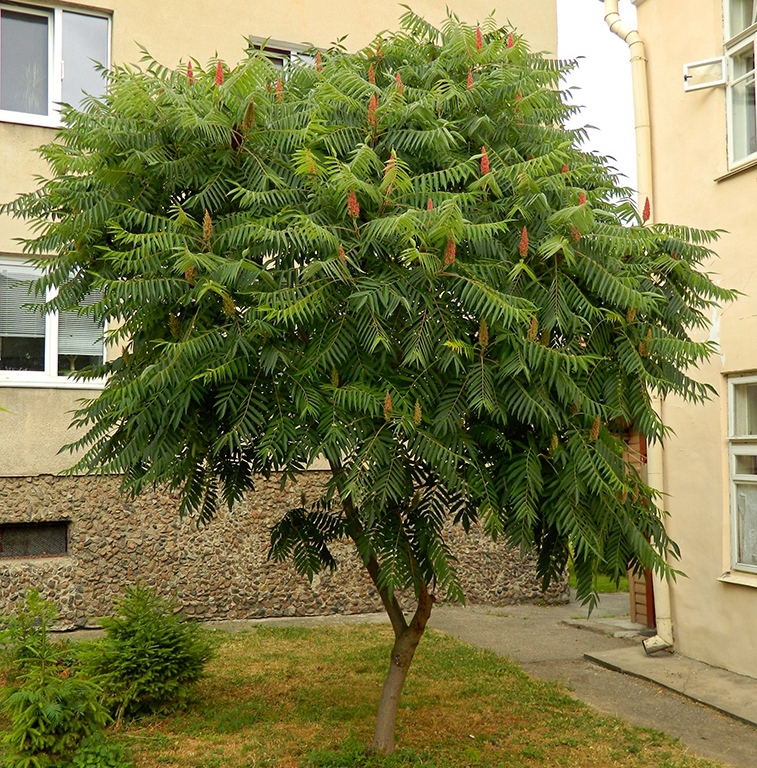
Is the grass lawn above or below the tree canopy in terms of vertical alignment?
below

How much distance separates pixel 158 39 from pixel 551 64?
25.2 feet

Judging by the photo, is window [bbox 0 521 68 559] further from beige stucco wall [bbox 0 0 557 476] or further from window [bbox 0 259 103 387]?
window [bbox 0 259 103 387]

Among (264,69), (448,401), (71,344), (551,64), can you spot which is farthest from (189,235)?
(71,344)

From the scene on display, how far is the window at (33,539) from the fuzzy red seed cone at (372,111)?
8.20m

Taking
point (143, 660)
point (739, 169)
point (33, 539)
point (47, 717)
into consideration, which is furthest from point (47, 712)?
point (739, 169)

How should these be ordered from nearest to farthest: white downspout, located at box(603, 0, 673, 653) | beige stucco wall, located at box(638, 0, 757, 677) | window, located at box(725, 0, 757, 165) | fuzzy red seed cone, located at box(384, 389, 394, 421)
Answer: fuzzy red seed cone, located at box(384, 389, 394, 421), beige stucco wall, located at box(638, 0, 757, 677), window, located at box(725, 0, 757, 165), white downspout, located at box(603, 0, 673, 653)

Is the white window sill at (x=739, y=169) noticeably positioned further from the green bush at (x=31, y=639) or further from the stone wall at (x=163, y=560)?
the green bush at (x=31, y=639)

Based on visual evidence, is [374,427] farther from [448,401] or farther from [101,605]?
[101,605]

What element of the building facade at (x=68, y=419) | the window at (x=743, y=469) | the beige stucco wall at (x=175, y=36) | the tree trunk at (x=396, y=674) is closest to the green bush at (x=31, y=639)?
the tree trunk at (x=396, y=674)

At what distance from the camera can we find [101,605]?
1176 centimetres

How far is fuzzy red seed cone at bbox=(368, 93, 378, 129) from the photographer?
18.4 feet

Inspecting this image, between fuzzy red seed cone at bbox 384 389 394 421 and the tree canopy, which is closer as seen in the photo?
fuzzy red seed cone at bbox 384 389 394 421

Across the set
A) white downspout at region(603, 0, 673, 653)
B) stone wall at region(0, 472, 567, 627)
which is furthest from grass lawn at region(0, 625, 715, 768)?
stone wall at region(0, 472, 567, 627)

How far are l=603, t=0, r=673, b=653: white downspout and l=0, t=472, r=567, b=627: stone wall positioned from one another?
4370 mm
